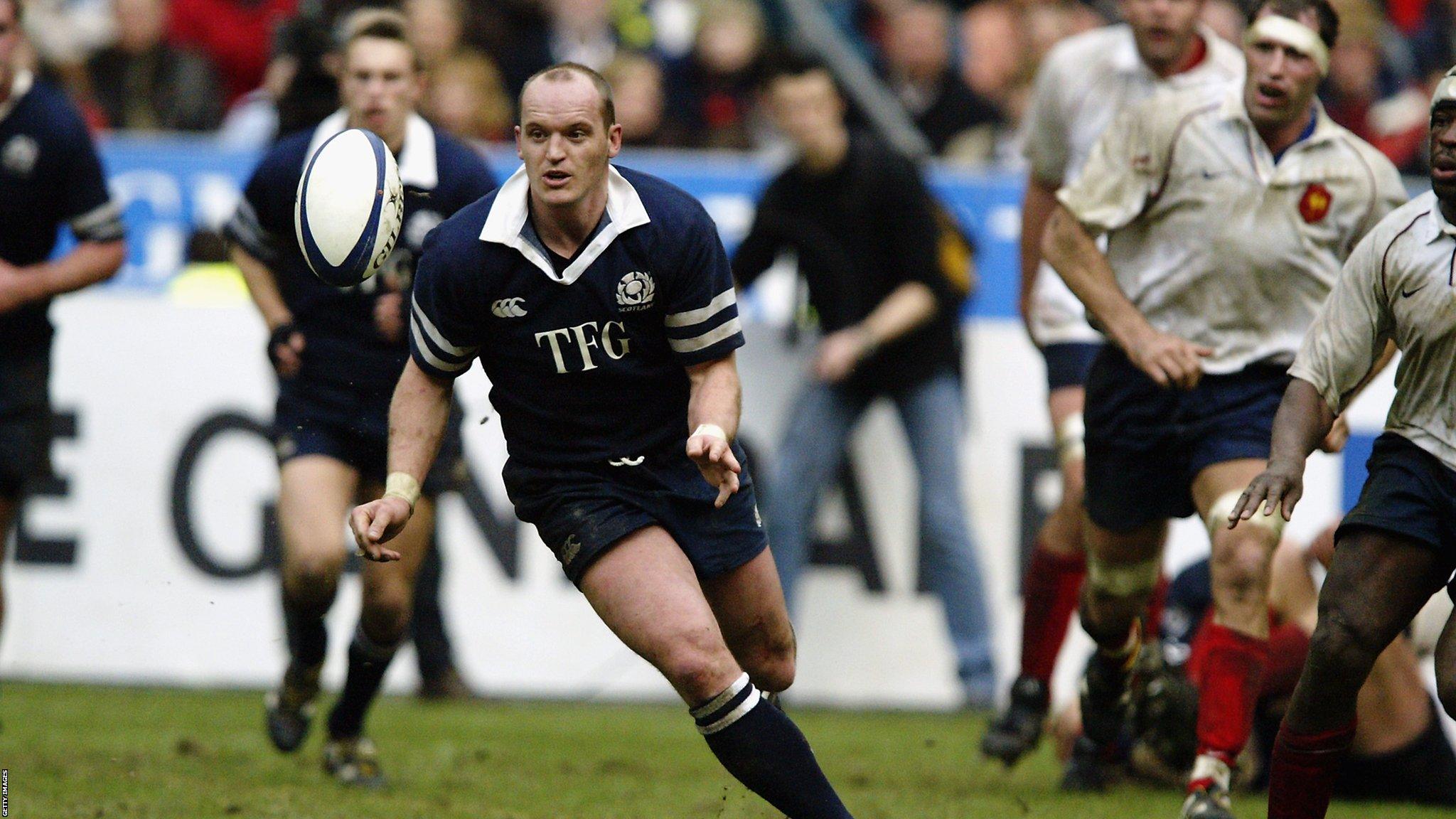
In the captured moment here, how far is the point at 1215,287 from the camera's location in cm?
644

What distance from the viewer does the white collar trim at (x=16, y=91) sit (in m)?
7.67

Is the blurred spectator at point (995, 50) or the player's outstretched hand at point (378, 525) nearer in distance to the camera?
the player's outstretched hand at point (378, 525)

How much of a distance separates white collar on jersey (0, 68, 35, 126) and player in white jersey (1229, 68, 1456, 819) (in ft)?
16.4

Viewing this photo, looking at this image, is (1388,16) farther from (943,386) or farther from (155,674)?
(155,674)

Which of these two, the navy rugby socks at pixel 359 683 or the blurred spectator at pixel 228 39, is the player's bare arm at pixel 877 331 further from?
the blurred spectator at pixel 228 39

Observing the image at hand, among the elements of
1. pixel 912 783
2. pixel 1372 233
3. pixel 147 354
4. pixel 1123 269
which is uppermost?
pixel 1372 233

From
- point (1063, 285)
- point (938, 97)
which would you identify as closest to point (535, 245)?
point (1063, 285)

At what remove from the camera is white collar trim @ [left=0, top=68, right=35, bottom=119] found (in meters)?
7.67

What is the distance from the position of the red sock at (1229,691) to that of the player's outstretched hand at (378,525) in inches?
99.8

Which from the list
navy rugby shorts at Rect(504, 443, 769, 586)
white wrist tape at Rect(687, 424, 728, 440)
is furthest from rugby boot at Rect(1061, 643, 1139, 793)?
white wrist tape at Rect(687, 424, 728, 440)

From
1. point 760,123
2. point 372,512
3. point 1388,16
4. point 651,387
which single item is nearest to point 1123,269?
point 651,387

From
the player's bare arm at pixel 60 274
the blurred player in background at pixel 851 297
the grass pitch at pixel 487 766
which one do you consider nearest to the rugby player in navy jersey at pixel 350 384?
the grass pitch at pixel 487 766

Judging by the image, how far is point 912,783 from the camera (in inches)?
291

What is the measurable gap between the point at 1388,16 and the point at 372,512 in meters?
10.0
